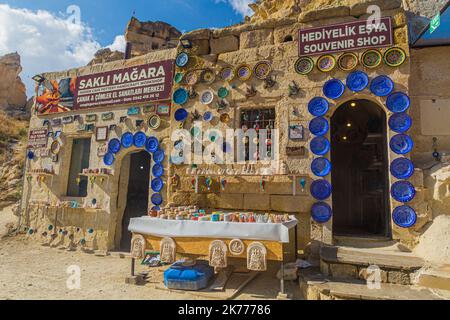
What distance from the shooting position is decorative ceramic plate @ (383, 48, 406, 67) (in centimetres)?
479

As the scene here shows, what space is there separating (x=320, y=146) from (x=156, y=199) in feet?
13.1

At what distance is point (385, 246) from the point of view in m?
4.50

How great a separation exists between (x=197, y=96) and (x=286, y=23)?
252 centimetres

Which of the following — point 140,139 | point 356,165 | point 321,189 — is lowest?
point 321,189

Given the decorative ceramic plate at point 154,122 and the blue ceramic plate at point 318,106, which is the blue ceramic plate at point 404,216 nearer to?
the blue ceramic plate at point 318,106

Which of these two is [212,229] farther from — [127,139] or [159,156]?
[127,139]

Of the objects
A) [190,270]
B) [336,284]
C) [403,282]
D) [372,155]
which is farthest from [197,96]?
[372,155]

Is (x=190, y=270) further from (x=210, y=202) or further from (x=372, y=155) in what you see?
(x=372, y=155)

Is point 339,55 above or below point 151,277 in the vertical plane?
above

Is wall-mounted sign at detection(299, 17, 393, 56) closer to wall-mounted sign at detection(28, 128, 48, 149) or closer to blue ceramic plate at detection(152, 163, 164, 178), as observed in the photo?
blue ceramic plate at detection(152, 163, 164, 178)

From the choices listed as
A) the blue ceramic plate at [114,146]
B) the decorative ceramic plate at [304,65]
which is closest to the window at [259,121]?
the decorative ceramic plate at [304,65]

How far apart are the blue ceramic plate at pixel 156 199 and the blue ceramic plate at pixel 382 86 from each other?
5131 mm

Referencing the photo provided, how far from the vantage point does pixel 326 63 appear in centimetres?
526

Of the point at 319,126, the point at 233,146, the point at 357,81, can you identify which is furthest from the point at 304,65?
the point at 233,146
